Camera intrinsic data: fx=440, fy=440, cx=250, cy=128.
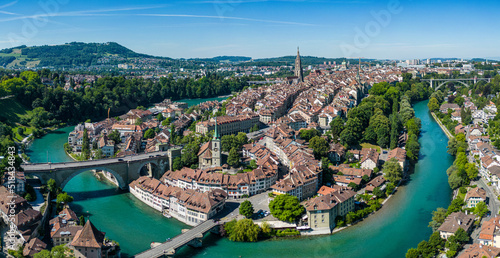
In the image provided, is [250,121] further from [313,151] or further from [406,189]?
[406,189]

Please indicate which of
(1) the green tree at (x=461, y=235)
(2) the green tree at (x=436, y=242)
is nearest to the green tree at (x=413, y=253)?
(2) the green tree at (x=436, y=242)

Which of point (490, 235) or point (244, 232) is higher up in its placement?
point (490, 235)

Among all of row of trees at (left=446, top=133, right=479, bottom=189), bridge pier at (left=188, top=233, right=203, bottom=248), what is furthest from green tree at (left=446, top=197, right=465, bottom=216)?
bridge pier at (left=188, top=233, right=203, bottom=248)

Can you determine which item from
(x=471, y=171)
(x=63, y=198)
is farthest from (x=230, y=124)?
(x=471, y=171)

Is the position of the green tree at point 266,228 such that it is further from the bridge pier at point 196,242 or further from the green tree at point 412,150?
the green tree at point 412,150

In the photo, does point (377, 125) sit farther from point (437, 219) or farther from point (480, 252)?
point (480, 252)

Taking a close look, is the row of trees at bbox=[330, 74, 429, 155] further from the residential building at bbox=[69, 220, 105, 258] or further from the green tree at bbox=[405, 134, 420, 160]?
the residential building at bbox=[69, 220, 105, 258]
